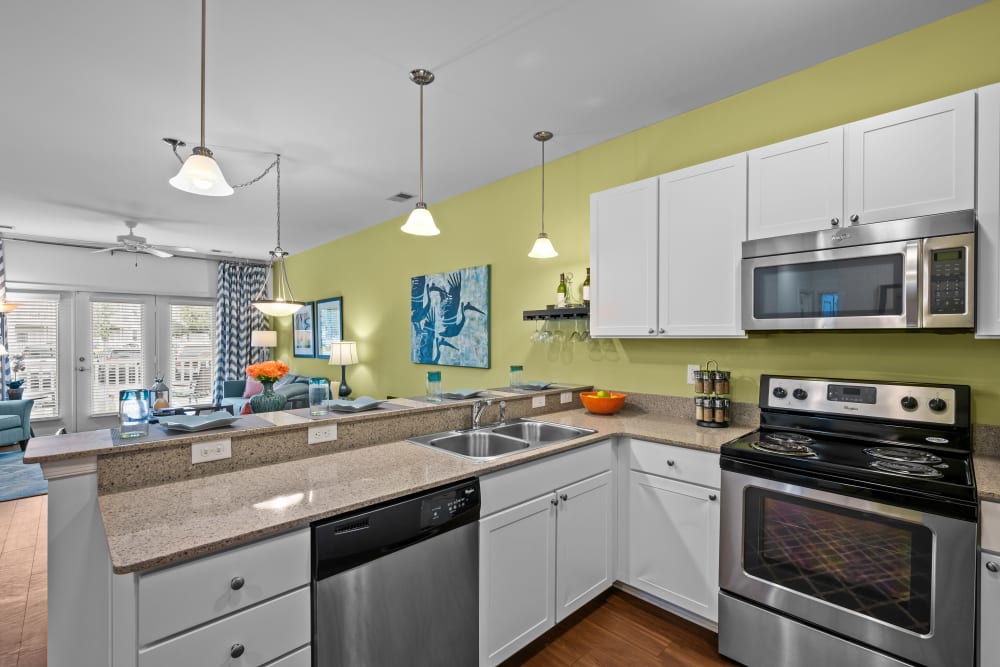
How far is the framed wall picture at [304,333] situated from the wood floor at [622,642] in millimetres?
5287

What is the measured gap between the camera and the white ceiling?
6.20ft

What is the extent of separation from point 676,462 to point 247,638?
5.81 ft

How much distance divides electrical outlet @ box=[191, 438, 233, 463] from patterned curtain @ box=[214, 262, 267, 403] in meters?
6.21

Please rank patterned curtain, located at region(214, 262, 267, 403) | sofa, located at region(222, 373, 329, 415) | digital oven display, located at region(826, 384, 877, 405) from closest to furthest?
digital oven display, located at region(826, 384, 877, 405), sofa, located at region(222, 373, 329, 415), patterned curtain, located at region(214, 262, 267, 403)

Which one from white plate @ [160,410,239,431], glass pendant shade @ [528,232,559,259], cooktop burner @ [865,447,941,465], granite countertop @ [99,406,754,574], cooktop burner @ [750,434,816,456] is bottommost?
granite countertop @ [99,406,754,574]

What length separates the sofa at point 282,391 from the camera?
16.8 feet

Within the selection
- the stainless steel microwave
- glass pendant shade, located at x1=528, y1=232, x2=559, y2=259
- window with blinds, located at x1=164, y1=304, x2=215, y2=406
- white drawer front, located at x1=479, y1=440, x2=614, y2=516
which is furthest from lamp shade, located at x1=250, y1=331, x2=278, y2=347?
the stainless steel microwave

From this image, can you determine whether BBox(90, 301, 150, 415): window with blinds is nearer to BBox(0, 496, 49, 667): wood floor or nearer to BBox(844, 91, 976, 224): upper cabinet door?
BBox(0, 496, 49, 667): wood floor

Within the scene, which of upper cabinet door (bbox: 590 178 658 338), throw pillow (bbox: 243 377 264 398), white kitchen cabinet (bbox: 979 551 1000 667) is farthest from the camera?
throw pillow (bbox: 243 377 264 398)

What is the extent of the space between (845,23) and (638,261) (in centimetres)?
130

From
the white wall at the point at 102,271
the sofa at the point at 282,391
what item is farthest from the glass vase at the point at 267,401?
the white wall at the point at 102,271

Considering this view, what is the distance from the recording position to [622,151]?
9.86 feet

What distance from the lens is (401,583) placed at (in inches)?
58.1

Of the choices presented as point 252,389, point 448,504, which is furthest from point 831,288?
point 252,389
